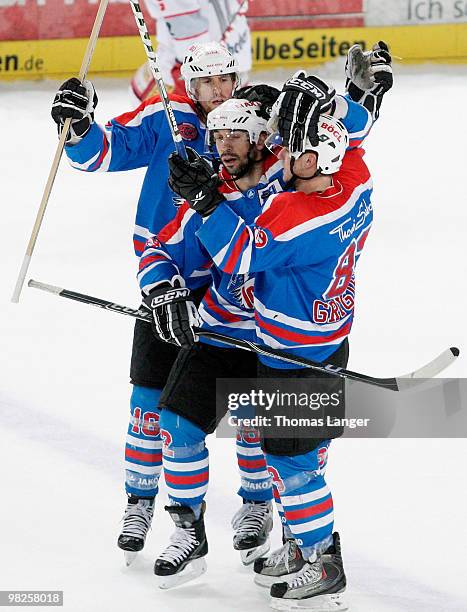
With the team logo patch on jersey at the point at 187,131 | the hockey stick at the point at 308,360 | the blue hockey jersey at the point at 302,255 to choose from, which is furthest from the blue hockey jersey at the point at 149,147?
the blue hockey jersey at the point at 302,255

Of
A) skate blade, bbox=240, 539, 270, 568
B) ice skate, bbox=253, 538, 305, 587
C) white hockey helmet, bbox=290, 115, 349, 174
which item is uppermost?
white hockey helmet, bbox=290, 115, 349, 174

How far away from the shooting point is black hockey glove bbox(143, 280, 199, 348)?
262cm

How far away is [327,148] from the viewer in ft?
8.11

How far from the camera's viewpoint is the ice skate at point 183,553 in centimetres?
275

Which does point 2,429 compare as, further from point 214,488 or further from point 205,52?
point 205,52

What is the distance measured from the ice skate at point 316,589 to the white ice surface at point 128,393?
0.05 m

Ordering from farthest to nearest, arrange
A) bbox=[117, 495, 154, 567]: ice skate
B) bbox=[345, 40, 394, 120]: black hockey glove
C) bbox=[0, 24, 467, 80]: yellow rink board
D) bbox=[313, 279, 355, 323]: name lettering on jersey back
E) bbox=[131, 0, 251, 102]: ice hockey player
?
bbox=[0, 24, 467, 80]: yellow rink board → bbox=[131, 0, 251, 102]: ice hockey player → bbox=[345, 40, 394, 120]: black hockey glove → bbox=[117, 495, 154, 567]: ice skate → bbox=[313, 279, 355, 323]: name lettering on jersey back

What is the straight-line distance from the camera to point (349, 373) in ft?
8.70

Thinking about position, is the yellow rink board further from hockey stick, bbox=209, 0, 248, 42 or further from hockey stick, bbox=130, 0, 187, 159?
hockey stick, bbox=130, 0, 187, 159

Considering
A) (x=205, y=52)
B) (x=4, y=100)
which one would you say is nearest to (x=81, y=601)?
(x=205, y=52)

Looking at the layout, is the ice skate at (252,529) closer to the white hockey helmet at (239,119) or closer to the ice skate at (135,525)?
the ice skate at (135,525)

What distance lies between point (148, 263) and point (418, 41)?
5.59 metres

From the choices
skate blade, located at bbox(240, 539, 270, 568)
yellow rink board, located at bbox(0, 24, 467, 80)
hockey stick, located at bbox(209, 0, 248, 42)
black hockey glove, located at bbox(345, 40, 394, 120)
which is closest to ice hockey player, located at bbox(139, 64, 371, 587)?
skate blade, located at bbox(240, 539, 270, 568)

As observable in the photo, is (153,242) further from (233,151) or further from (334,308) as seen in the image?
(334,308)
